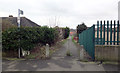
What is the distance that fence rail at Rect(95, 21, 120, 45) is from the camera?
414 centimetres

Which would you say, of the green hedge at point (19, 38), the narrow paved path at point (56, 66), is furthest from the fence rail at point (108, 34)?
the green hedge at point (19, 38)

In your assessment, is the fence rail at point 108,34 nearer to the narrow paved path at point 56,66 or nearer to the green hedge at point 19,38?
the narrow paved path at point 56,66

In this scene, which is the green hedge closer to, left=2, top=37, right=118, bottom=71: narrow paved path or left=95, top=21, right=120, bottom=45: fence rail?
left=2, top=37, right=118, bottom=71: narrow paved path

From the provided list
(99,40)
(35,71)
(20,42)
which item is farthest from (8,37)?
(99,40)

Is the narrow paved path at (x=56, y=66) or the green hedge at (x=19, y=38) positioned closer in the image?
the narrow paved path at (x=56, y=66)

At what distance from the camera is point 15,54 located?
512 centimetres

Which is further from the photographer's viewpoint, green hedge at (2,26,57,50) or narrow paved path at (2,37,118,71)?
green hedge at (2,26,57,50)

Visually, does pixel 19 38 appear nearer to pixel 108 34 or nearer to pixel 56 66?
pixel 56 66

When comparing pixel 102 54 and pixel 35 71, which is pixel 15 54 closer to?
pixel 35 71

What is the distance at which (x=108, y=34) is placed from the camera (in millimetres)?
4203

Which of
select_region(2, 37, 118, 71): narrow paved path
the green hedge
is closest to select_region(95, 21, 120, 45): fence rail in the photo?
select_region(2, 37, 118, 71): narrow paved path

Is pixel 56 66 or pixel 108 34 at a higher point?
pixel 108 34

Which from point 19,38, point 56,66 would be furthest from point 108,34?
point 19,38

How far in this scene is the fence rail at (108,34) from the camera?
414 cm
